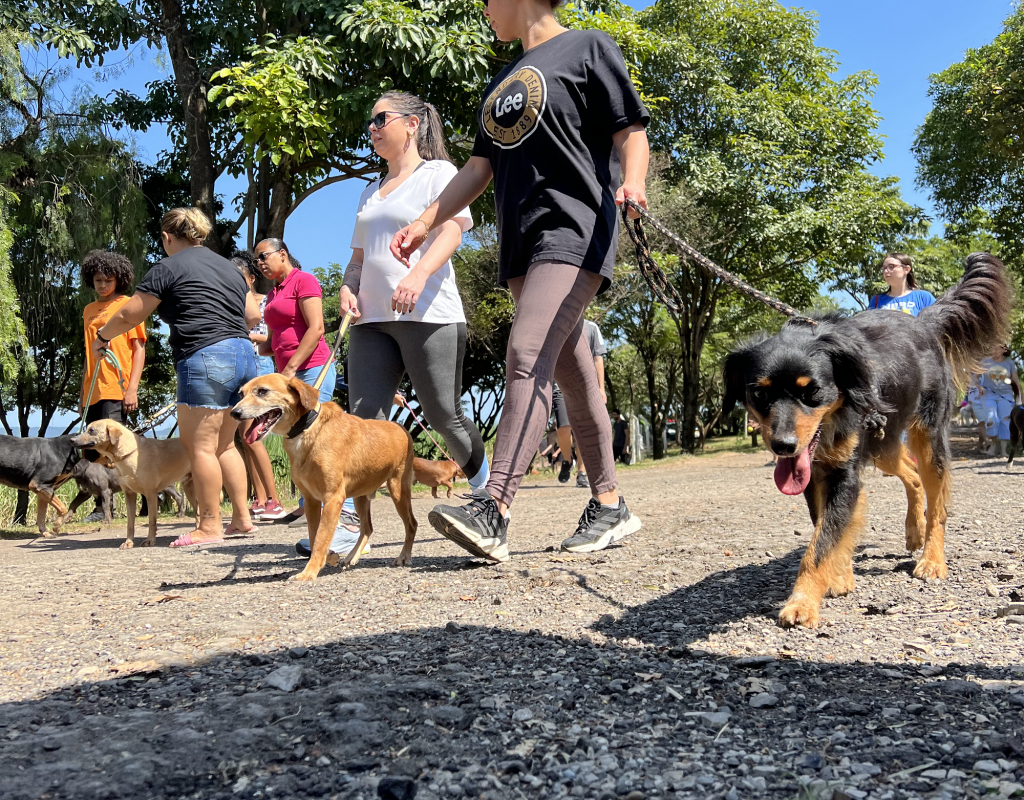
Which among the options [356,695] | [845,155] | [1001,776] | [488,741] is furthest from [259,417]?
[845,155]

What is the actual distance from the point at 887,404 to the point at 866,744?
2039 millimetres

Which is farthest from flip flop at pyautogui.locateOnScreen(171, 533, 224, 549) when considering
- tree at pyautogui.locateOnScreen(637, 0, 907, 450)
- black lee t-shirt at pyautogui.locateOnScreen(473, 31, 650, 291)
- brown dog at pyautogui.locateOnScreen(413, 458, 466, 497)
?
tree at pyautogui.locateOnScreen(637, 0, 907, 450)

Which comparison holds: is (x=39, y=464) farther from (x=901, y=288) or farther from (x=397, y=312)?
(x=901, y=288)

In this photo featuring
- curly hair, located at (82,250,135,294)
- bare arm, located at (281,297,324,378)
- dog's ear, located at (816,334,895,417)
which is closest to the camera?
dog's ear, located at (816,334,895,417)

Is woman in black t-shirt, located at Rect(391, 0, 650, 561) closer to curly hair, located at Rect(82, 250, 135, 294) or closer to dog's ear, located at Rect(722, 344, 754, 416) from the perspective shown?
dog's ear, located at Rect(722, 344, 754, 416)

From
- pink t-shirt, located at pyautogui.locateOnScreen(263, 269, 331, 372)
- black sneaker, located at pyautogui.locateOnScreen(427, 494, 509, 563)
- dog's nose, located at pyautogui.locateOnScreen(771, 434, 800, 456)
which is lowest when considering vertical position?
black sneaker, located at pyautogui.locateOnScreen(427, 494, 509, 563)

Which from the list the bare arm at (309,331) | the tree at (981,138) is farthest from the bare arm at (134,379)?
the tree at (981,138)

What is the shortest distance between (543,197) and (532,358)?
2.60 ft

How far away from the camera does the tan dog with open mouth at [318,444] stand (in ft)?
15.2

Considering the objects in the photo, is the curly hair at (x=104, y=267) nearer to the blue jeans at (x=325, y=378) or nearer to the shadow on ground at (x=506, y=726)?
the blue jeans at (x=325, y=378)

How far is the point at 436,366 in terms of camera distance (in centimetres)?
484

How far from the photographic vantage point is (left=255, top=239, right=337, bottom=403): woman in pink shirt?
6035 mm

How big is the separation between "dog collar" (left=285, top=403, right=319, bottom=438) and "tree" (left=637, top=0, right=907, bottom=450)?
1906 cm

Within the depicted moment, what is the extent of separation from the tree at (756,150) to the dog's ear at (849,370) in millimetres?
19742
